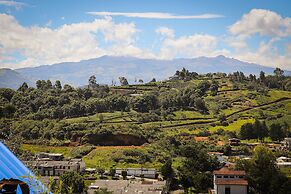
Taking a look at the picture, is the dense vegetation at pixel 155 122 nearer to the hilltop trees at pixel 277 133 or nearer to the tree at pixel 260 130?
the tree at pixel 260 130

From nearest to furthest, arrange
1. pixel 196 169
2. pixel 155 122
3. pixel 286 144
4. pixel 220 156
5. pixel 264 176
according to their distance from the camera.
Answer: pixel 264 176 < pixel 196 169 < pixel 220 156 < pixel 286 144 < pixel 155 122

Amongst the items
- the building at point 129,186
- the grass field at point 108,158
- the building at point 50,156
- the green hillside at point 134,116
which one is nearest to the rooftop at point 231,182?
the building at point 129,186

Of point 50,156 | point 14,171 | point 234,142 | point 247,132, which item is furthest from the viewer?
point 247,132

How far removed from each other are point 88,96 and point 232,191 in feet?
118

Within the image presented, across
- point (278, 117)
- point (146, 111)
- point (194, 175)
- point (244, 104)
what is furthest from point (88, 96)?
point (194, 175)

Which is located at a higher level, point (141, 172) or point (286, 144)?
point (286, 144)

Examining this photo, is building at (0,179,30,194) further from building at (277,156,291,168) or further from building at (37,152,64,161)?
building at (277,156,291,168)

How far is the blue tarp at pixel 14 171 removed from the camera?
15.2 ft

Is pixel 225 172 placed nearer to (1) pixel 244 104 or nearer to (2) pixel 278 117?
(2) pixel 278 117

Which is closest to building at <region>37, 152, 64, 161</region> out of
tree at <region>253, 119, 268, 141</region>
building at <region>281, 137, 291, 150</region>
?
tree at <region>253, 119, 268, 141</region>

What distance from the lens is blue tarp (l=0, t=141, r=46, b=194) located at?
463cm

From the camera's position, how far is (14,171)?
5086mm

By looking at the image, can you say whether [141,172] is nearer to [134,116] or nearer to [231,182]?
[231,182]

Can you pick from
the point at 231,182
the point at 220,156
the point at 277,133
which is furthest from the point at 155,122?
the point at 231,182
